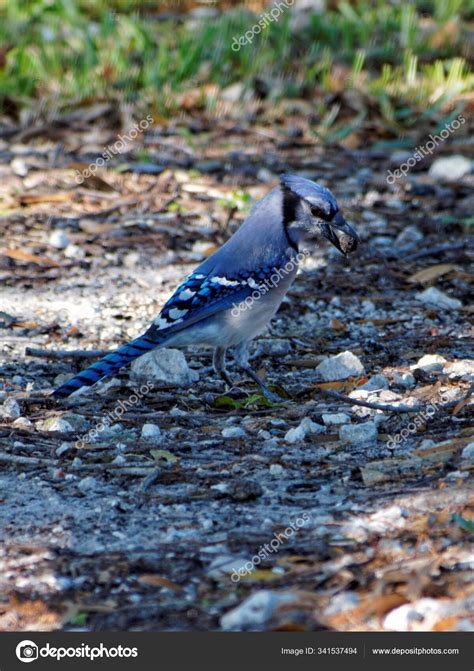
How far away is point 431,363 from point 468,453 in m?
1.07

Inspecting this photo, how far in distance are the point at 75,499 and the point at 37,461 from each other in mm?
318

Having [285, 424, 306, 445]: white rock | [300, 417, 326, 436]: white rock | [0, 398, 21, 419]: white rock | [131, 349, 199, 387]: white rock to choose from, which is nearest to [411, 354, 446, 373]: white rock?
[300, 417, 326, 436]: white rock

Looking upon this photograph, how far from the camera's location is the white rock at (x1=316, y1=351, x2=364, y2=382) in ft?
14.2

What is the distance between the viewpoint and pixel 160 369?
4.37 m

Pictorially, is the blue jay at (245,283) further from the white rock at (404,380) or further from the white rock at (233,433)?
the white rock at (404,380)

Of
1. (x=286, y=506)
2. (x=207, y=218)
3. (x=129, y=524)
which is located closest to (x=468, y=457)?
(x=286, y=506)

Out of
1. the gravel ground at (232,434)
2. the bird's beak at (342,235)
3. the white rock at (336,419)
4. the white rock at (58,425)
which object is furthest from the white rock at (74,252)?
the white rock at (336,419)

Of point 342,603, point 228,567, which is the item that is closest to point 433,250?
point 228,567

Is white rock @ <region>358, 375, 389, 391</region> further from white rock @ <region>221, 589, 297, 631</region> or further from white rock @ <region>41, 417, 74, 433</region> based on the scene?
white rock @ <region>221, 589, 297, 631</region>

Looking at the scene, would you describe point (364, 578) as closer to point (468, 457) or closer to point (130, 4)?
point (468, 457)

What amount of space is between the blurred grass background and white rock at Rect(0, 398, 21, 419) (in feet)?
12.0

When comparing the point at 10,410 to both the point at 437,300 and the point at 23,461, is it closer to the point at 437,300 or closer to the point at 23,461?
the point at 23,461

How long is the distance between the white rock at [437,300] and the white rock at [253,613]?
2892mm

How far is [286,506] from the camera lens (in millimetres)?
3145
